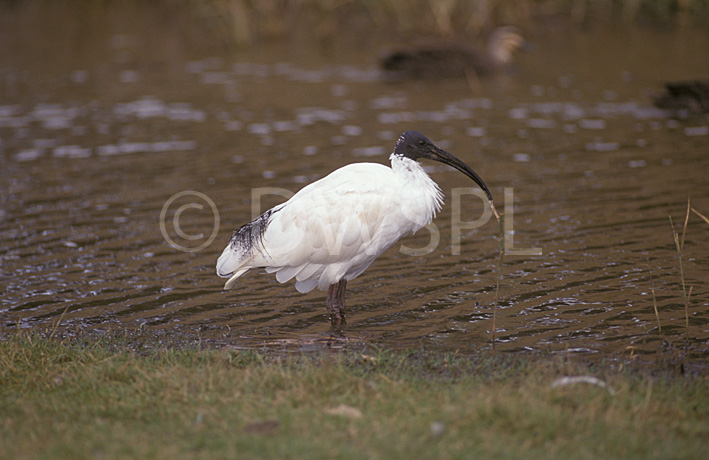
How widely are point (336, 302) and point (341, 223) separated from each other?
0.67 metres

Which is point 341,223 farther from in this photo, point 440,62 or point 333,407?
point 440,62

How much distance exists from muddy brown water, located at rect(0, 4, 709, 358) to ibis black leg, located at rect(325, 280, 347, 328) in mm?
136

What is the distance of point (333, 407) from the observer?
174 inches

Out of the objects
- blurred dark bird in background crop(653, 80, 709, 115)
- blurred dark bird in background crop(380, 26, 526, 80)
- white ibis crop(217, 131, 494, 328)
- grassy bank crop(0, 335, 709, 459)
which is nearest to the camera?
grassy bank crop(0, 335, 709, 459)

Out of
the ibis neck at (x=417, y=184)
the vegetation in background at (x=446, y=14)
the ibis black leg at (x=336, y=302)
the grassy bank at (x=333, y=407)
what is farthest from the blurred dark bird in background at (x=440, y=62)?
the grassy bank at (x=333, y=407)

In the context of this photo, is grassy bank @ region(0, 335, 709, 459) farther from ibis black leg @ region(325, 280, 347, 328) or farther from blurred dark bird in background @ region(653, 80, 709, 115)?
blurred dark bird in background @ region(653, 80, 709, 115)

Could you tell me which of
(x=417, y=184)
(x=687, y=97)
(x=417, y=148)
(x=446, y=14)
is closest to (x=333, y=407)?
(x=417, y=184)

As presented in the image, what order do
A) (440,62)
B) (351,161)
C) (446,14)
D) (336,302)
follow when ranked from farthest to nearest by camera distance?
1. (446,14)
2. (440,62)
3. (351,161)
4. (336,302)

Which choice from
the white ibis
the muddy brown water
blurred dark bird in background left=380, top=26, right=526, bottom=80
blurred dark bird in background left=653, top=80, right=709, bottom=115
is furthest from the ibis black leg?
blurred dark bird in background left=380, top=26, right=526, bottom=80

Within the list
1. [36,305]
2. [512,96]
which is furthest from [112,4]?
[36,305]

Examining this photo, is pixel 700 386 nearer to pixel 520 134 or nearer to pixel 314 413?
pixel 314 413

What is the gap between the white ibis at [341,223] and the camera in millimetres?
6270

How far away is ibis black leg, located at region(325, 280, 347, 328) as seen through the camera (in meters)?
6.49

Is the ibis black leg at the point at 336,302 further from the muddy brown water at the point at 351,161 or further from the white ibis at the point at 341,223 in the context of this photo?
the muddy brown water at the point at 351,161
